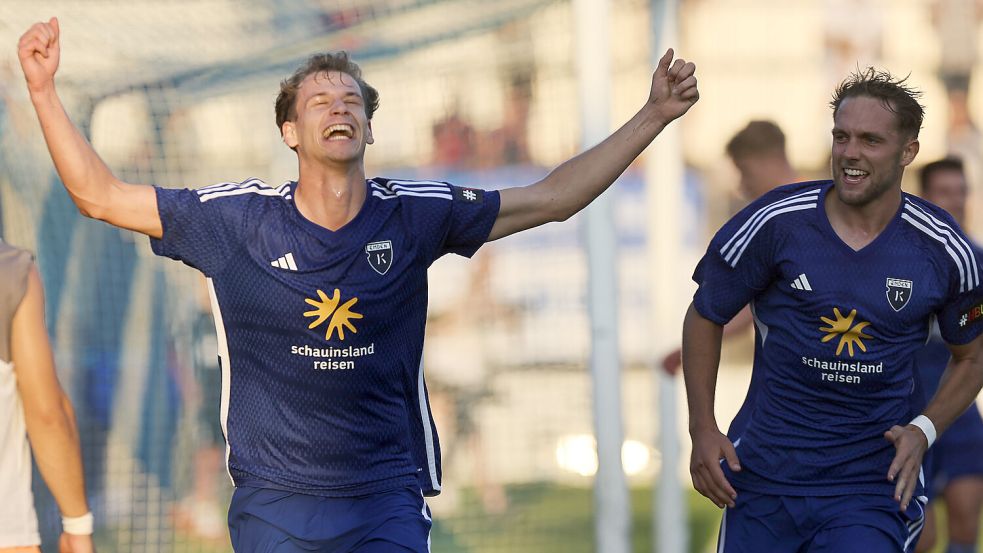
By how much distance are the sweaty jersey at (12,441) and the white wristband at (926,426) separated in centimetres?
283

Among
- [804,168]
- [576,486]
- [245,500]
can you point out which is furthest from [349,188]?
[804,168]

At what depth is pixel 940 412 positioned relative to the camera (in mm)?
4598

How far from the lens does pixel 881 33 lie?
10.9 meters

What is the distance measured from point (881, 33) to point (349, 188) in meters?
7.63

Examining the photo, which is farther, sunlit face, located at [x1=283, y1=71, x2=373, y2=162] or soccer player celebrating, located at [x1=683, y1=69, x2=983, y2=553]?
soccer player celebrating, located at [x1=683, y1=69, x2=983, y2=553]

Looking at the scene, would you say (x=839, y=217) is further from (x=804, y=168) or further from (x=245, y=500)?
(x=804, y=168)

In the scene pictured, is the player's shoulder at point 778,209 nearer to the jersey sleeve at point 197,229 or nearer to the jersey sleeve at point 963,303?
the jersey sleeve at point 963,303

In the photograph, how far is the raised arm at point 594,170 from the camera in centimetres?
451

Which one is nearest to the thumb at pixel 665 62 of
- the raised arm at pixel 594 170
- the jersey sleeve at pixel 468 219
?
the raised arm at pixel 594 170

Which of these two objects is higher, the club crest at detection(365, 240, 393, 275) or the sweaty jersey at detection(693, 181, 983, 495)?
→ the club crest at detection(365, 240, 393, 275)

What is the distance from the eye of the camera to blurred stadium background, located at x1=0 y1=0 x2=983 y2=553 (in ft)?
23.0

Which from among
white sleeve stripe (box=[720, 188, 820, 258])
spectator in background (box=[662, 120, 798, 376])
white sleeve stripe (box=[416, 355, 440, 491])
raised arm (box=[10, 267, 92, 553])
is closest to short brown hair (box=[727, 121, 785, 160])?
spectator in background (box=[662, 120, 798, 376])

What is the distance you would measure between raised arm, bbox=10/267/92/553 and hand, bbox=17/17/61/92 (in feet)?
2.66

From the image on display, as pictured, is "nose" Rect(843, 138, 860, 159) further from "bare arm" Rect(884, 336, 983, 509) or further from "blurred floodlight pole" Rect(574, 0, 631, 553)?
"blurred floodlight pole" Rect(574, 0, 631, 553)
